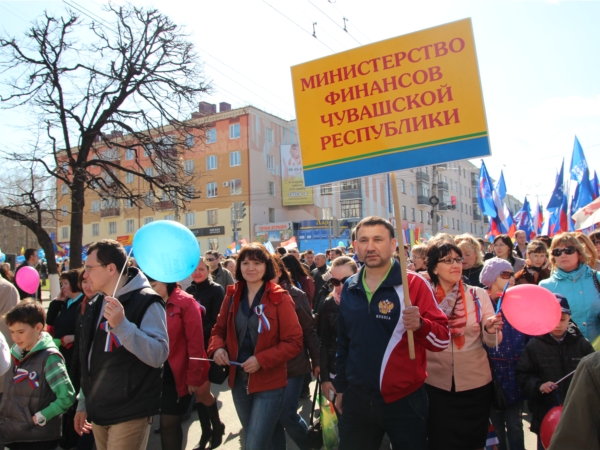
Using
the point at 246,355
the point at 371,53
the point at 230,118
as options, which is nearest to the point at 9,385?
the point at 246,355

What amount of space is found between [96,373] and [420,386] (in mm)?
2005

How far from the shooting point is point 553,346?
3.64 m

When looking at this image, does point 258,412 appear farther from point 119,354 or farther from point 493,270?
point 493,270

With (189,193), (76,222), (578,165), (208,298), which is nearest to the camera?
(208,298)

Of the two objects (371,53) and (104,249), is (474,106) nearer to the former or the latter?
(371,53)

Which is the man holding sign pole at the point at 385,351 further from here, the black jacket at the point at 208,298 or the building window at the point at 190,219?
the building window at the point at 190,219

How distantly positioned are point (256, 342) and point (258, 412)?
50 centimetres

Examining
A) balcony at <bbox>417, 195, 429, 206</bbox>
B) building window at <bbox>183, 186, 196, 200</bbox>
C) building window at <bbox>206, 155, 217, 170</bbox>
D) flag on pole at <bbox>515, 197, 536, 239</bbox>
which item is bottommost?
flag on pole at <bbox>515, 197, 536, 239</bbox>

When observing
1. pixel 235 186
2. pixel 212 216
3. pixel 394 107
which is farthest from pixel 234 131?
pixel 394 107

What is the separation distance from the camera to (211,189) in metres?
44.7

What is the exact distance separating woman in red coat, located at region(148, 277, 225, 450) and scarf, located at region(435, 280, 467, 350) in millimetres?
1991

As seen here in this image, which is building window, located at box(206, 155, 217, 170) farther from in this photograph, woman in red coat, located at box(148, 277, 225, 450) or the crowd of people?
woman in red coat, located at box(148, 277, 225, 450)

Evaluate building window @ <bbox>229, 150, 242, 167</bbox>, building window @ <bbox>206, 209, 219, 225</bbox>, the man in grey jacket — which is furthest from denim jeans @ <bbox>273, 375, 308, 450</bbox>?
building window @ <bbox>206, 209, 219, 225</bbox>

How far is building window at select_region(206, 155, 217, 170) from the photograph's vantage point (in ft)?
146
